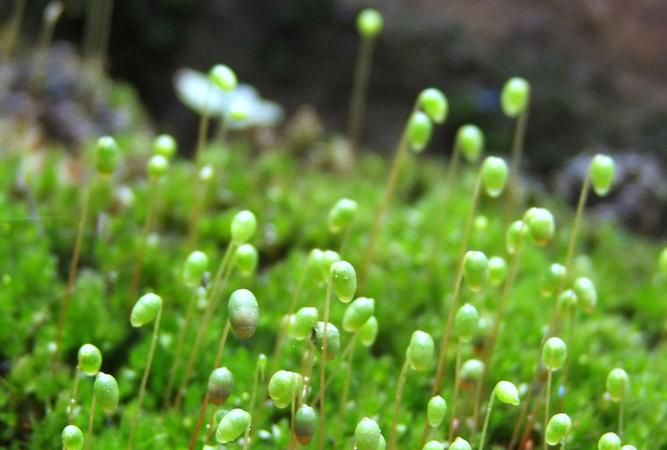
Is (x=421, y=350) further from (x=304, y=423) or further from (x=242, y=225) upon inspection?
(x=242, y=225)

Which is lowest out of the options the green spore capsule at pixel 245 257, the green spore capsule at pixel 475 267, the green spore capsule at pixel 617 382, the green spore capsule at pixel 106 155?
the green spore capsule at pixel 617 382

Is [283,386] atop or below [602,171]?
below

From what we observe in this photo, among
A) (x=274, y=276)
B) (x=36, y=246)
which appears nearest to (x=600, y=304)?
(x=274, y=276)

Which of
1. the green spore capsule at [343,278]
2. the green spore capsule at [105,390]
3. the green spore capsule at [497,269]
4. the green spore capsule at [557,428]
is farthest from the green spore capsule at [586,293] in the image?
the green spore capsule at [105,390]

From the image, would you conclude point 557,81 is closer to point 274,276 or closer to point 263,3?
point 263,3

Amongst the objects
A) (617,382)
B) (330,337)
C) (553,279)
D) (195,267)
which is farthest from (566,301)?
(195,267)

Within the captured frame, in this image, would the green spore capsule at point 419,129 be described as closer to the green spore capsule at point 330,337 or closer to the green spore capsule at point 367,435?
the green spore capsule at point 330,337
